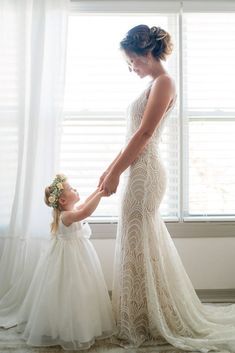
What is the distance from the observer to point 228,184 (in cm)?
270

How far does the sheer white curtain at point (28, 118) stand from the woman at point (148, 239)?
0.59 meters

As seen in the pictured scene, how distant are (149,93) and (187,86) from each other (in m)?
0.71

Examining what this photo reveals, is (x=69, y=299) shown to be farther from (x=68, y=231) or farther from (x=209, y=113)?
(x=209, y=113)

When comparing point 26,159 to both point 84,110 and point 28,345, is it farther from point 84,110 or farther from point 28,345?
point 28,345

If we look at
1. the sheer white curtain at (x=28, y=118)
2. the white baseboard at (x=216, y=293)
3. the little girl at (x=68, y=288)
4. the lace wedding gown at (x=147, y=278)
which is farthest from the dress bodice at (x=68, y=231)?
the white baseboard at (x=216, y=293)

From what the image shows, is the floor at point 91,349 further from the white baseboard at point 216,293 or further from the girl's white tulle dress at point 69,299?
the white baseboard at point 216,293

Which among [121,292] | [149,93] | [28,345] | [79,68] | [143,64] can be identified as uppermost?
[79,68]

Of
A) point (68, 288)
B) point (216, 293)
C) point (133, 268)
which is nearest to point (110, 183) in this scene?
point (133, 268)

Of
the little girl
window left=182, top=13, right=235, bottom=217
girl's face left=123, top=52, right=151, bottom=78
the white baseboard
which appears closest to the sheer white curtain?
the little girl

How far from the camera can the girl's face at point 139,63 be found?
204 centimetres

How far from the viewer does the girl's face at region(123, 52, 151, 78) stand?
6.68ft

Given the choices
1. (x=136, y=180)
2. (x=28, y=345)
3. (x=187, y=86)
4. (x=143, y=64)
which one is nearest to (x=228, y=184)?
(x=187, y=86)

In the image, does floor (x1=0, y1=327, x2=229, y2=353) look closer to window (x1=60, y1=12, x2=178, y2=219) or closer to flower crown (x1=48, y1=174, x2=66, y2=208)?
flower crown (x1=48, y1=174, x2=66, y2=208)

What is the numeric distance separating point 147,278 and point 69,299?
0.42m
